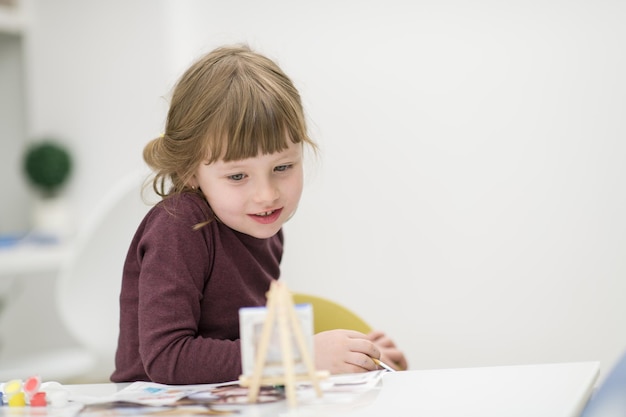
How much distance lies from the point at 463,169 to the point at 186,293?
3.82 feet

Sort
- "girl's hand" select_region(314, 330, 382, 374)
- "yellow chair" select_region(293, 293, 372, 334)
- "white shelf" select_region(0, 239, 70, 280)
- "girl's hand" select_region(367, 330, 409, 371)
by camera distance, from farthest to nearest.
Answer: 1. "white shelf" select_region(0, 239, 70, 280)
2. "yellow chair" select_region(293, 293, 372, 334)
3. "girl's hand" select_region(367, 330, 409, 371)
4. "girl's hand" select_region(314, 330, 382, 374)

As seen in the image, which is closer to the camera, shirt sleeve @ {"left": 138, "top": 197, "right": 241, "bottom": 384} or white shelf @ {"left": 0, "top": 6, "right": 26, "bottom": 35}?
shirt sleeve @ {"left": 138, "top": 197, "right": 241, "bottom": 384}

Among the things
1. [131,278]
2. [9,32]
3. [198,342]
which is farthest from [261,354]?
[9,32]

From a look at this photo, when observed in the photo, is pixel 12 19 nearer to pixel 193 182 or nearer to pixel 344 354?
pixel 193 182

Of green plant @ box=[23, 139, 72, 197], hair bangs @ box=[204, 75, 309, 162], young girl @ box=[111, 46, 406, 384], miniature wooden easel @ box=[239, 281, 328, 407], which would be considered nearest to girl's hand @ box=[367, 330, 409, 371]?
young girl @ box=[111, 46, 406, 384]

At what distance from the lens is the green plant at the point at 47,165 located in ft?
11.6

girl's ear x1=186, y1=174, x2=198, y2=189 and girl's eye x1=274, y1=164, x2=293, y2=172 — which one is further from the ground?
girl's eye x1=274, y1=164, x2=293, y2=172

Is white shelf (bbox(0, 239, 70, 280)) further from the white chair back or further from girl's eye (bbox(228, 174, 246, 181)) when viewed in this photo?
girl's eye (bbox(228, 174, 246, 181))

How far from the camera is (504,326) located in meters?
2.12

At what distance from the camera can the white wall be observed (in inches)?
80.5

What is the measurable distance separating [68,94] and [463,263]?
2.10 metres

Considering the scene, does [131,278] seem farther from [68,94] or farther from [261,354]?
[68,94]

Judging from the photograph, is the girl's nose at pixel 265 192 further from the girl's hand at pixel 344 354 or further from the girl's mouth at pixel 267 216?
the girl's hand at pixel 344 354

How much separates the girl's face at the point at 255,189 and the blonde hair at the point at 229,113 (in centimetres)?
2
